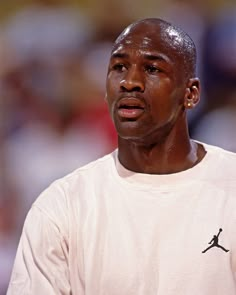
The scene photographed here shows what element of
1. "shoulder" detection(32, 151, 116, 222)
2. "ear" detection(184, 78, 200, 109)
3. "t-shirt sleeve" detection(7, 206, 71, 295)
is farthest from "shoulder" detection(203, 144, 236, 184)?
"t-shirt sleeve" detection(7, 206, 71, 295)

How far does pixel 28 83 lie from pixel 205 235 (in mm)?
1473

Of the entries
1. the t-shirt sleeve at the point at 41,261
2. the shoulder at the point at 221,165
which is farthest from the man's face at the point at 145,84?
the t-shirt sleeve at the point at 41,261

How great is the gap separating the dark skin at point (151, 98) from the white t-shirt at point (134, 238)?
4 centimetres

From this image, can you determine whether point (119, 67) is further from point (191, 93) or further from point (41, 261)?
point (41, 261)

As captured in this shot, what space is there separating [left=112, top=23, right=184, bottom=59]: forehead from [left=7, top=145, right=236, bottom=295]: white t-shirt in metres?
0.28

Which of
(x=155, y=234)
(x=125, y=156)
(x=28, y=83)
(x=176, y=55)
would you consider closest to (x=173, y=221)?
(x=155, y=234)

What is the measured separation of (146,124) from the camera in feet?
5.19

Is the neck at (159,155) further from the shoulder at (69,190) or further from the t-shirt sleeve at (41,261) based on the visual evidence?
the t-shirt sleeve at (41,261)

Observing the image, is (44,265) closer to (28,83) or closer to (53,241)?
(53,241)

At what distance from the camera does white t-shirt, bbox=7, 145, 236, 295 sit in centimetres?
153

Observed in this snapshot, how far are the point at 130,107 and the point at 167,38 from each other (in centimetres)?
19

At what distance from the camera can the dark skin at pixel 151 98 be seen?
1.58 meters


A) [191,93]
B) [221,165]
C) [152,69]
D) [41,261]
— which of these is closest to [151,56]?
[152,69]

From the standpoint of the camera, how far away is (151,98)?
1.59 m
